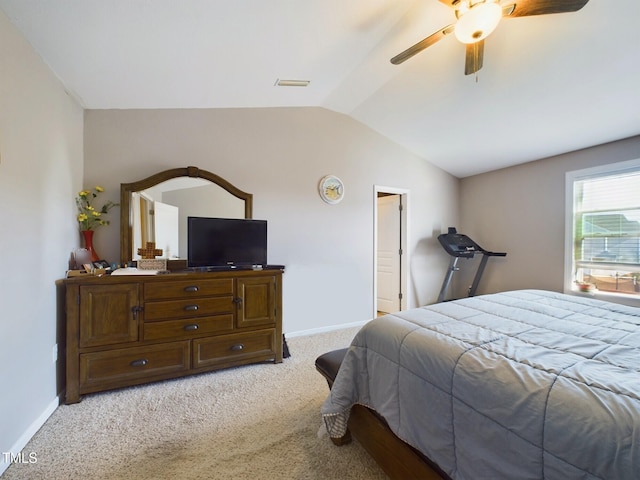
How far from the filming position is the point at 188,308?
7.63 ft

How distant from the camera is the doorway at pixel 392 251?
4297 mm

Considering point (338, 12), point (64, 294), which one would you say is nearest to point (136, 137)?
point (64, 294)

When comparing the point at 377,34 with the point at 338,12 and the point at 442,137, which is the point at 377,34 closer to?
the point at 338,12

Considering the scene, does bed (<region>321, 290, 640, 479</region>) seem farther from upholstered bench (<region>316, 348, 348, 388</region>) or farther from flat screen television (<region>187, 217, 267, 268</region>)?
flat screen television (<region>187, 217, 267, 268</region>)

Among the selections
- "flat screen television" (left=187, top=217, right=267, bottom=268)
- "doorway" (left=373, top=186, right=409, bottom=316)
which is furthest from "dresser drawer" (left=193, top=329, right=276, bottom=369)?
"doorway" (left=373, top=186, right=409, bottom=316)

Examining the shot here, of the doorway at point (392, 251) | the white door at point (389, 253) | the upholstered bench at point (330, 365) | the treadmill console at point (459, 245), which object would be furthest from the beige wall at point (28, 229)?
the treadmill console at point (459, 245)

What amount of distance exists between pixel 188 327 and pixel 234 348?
442 mm

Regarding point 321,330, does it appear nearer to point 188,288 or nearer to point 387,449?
point 188,288

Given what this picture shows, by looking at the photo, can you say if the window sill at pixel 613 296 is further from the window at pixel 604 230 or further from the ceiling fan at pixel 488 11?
the ceiling fan at pixel 488 11

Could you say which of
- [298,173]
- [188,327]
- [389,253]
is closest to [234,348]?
[188,327]

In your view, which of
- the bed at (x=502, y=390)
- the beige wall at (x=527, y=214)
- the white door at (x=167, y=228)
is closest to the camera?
the bed at (x=502, y=390)

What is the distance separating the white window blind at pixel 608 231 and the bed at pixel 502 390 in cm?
210

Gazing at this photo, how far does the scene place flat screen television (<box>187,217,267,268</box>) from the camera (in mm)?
2570

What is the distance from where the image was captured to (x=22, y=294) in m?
1.63
